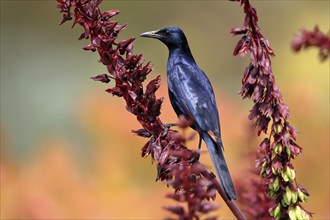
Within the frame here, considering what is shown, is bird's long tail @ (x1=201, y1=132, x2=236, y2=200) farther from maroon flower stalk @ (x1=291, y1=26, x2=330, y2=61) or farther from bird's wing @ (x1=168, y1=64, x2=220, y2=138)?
maroon flower stalk @ (x1=291, y1=26, x2=330, y2=61)

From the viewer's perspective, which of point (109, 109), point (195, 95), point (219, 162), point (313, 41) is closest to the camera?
point (313, 41)

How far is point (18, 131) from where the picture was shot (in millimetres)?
5188

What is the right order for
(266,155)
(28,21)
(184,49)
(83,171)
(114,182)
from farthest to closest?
(28,21) < (83,171) < (114,182) < (184,49) < (266,155)

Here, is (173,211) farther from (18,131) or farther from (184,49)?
(18,131)

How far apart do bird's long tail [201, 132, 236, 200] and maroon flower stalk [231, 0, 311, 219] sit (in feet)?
0.89

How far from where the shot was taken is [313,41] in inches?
27.8

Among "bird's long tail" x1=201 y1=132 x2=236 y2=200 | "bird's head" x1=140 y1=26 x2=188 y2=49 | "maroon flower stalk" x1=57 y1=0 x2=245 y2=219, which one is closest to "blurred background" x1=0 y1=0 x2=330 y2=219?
"bird's long tail" x1=201 y1=132 x2=236 y2=200

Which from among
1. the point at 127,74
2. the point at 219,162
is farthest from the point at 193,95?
the point at 127,74

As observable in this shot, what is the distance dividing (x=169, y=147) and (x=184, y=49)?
1.47 meters

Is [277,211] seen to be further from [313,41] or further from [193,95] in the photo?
[193,95]

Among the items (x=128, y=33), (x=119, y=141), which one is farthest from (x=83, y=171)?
(x=128, y=33)

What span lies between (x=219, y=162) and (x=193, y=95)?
1.32 feet

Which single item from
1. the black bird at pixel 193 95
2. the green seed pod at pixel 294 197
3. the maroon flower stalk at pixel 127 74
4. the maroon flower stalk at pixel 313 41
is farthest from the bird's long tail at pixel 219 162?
the maroon flower stalk at pixel 313 41

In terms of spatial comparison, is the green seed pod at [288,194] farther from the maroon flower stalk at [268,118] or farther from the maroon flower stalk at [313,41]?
the maroon flower stalk at [313,41]
